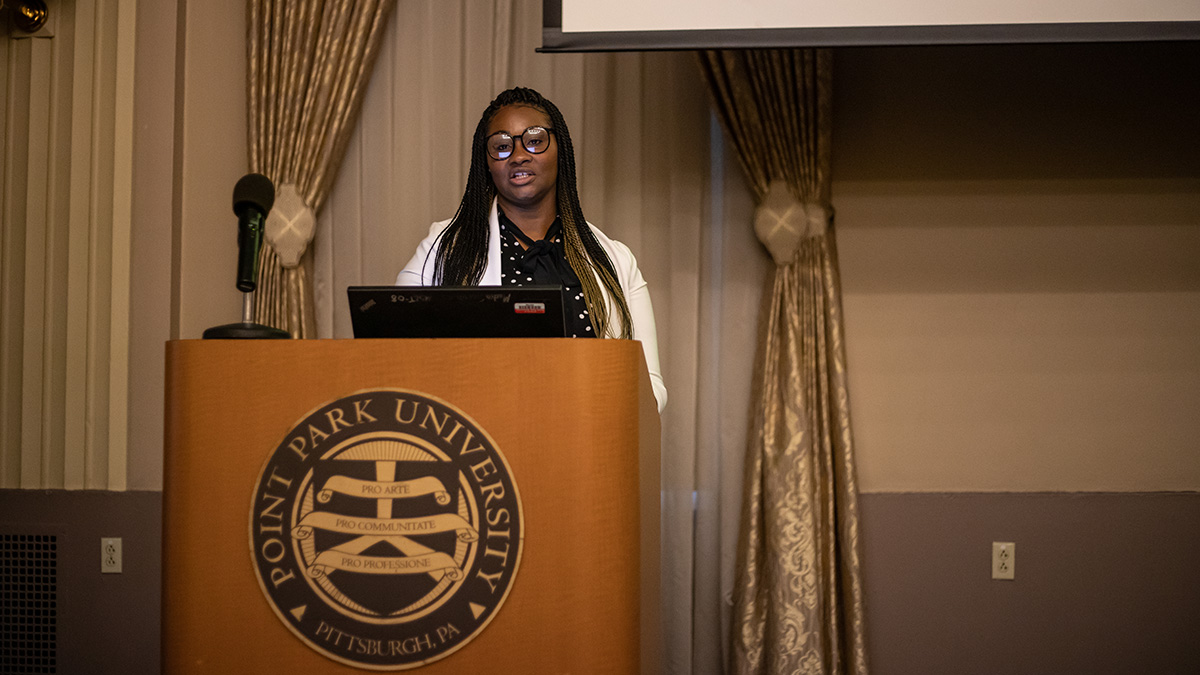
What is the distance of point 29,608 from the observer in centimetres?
247

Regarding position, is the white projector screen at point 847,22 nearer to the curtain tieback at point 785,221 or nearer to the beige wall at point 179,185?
the curtain tieback at point 785,221

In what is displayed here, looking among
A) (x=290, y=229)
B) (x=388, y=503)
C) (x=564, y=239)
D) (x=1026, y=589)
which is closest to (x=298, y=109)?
(x=290, y=229)

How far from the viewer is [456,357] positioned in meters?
1.01

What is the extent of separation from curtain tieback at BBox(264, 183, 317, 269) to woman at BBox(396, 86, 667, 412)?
725 millimetres

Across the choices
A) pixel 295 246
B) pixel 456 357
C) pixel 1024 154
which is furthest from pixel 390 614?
pixel 1024 154

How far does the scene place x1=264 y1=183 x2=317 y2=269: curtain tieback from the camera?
97.4 inches

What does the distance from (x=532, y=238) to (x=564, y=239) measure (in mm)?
80

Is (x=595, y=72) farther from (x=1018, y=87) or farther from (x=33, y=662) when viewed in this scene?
(x=33, y=662)

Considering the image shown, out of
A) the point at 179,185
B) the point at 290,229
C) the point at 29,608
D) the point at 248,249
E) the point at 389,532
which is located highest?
the point at 179,185

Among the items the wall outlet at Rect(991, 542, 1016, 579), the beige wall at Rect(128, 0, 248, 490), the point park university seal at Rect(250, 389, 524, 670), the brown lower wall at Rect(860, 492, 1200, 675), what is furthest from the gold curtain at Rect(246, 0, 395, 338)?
the wall outlet at Rect(991, 542, 1016, 579)

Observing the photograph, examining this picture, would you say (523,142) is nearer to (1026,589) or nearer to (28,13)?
(28,13)

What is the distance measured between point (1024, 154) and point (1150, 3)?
66cm

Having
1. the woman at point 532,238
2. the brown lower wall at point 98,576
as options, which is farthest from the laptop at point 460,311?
the brown lower wall at point 98,576

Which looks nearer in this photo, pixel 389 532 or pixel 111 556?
pixel 389 532
